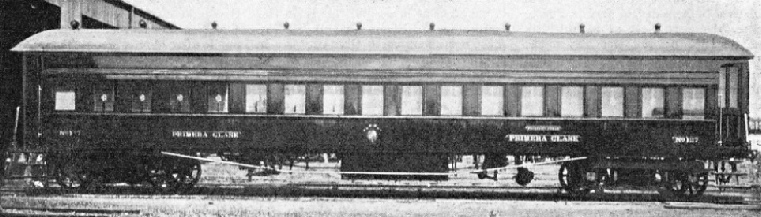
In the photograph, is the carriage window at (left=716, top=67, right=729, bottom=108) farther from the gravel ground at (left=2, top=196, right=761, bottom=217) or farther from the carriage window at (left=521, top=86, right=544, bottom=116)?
the carriage window at (left=521, top=86, right=544, bottom=116)

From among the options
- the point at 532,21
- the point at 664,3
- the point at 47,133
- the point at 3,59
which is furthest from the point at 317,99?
the point at 532,21

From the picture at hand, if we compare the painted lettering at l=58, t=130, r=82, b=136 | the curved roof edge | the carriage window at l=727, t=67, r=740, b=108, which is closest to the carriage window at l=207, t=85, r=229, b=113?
the curved roof edge

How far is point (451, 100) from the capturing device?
17344 millimetres

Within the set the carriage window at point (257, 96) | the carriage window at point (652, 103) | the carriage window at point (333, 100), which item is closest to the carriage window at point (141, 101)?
the carriage window at point (257, 96)

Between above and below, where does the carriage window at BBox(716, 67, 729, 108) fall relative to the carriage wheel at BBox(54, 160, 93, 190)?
above

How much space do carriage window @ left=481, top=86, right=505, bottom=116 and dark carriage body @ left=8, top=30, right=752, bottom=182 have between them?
1.1 inches

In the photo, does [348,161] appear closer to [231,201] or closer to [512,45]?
[231,201]

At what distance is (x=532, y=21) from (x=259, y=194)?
1638cm

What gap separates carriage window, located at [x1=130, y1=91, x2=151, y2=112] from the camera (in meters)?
17.7

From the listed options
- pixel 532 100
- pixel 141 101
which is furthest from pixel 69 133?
pixel 532 100

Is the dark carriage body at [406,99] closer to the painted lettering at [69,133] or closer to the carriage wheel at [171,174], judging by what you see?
the painted lettering at [69,133]

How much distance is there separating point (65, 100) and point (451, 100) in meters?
7.83

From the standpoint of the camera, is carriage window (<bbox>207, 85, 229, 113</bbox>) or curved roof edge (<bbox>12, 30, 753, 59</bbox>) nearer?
curved roof edge (<bbox>12, 30, 753, 59</bbox>)

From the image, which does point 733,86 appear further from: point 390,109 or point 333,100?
point 333,100
